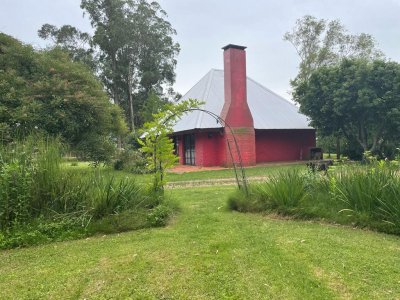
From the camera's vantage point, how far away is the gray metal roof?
60.4ft

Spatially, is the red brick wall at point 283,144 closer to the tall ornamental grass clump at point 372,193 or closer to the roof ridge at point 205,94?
the roof ridge at point 205,94

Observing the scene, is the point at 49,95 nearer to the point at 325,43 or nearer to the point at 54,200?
the point at 54,200

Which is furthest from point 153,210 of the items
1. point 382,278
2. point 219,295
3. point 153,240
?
point 382,278

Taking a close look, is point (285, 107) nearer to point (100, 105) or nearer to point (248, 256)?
point (100, 105)

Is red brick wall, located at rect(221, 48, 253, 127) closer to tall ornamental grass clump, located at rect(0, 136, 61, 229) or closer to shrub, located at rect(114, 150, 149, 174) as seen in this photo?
shrub, located at rect(114, 150, 149, 174)

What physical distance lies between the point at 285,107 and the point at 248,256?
20229mm

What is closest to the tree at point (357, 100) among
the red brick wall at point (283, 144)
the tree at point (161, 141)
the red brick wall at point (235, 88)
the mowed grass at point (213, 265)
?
the red brick wall at point (283, 144)

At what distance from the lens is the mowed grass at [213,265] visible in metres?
2.97

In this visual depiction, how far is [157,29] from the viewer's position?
103 ft

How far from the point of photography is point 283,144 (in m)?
20.6

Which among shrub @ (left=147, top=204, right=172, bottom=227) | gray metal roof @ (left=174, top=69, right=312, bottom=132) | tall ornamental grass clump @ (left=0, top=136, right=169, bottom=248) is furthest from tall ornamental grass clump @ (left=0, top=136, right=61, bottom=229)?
gray metal roof @ (left=174, top=69, right=312, bottom=132)

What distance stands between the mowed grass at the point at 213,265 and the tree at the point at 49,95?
360 inches

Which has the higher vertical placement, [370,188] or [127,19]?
[127,19]

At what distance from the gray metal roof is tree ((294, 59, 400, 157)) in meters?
1.58
